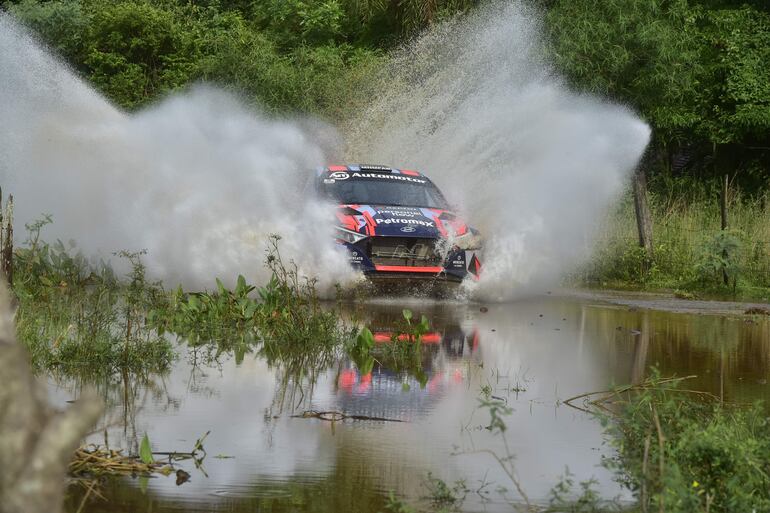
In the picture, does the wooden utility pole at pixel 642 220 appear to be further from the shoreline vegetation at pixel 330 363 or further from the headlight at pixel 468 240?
the shoreline vegetation at pixel 330 363

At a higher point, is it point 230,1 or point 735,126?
point 230,1

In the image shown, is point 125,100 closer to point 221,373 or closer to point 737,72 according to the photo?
point 737,72

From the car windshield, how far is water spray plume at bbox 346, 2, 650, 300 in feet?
3.69

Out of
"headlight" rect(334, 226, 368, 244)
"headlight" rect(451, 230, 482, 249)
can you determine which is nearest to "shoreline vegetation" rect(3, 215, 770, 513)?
"headlight" rect(334, 226, 368, 244)

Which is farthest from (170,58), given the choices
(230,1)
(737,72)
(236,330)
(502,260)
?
(236,330)

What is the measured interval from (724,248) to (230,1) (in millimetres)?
25828

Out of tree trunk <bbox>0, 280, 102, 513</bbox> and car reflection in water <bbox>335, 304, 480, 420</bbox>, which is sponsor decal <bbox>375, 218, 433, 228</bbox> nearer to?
car reflection in water <bbox>335, 304, 480, 420</bbox>

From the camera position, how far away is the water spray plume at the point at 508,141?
20172 mm

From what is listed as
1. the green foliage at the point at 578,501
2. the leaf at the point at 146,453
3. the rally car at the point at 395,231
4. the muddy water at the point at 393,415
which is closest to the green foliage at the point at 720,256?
the rally car at the point at 395,231

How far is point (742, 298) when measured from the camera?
2002 cm

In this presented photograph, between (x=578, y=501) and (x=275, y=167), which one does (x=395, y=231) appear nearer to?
(x=275, y=167)

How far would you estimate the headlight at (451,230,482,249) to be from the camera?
57.4 feet

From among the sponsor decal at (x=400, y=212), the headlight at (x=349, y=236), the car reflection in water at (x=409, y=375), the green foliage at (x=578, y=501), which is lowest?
the green foliage at (x=578, y=501)

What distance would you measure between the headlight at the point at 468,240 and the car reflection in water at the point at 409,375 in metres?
2.83
